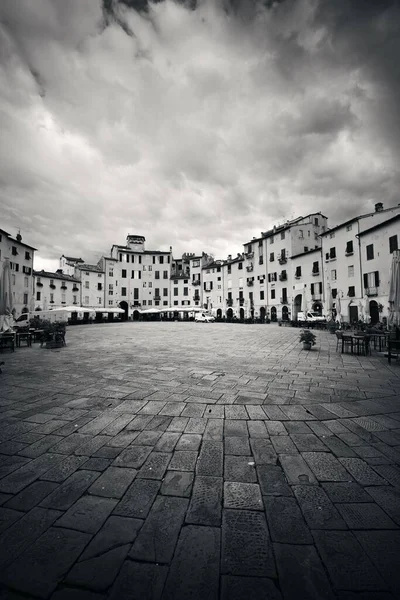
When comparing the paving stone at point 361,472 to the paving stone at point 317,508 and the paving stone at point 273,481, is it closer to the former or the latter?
the paving stone at point 317,508

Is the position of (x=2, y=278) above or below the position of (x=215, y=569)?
above

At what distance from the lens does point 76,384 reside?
5.25 meters

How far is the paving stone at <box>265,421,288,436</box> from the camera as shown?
3125 mm

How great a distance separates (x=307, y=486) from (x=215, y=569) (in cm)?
112

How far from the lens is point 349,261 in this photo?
25.8 meters

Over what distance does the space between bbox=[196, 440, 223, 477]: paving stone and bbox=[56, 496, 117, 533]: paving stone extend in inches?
33.0

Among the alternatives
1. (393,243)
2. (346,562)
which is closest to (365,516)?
(346,562)

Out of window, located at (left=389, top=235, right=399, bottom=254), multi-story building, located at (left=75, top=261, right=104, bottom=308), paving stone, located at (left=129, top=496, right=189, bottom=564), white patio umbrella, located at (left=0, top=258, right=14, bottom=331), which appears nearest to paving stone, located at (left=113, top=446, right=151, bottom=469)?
paving stone, located at (left=129, top=496, right=189, bottom=564)

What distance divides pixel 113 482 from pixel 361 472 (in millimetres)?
2322

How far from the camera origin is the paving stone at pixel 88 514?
1.76 meters

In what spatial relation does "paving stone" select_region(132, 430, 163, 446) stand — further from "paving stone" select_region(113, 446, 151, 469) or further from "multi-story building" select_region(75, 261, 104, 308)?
"multi-story building" select_region(75, 261, 104, 308)

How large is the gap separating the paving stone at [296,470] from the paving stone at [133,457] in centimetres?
143

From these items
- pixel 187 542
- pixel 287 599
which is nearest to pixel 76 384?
pixel 187 542

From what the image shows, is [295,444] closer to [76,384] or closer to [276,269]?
[76,384]
